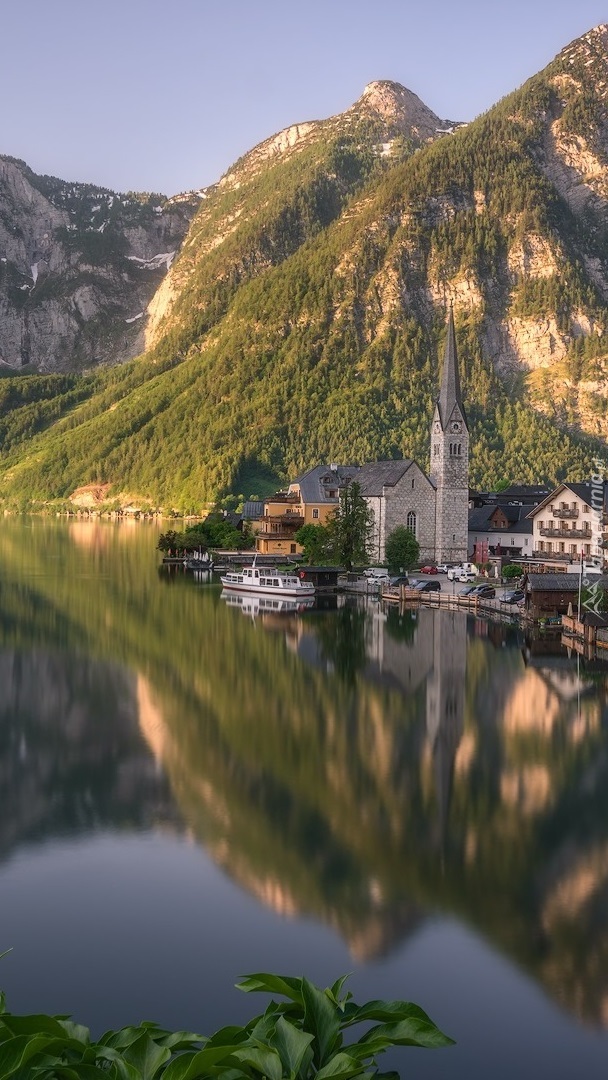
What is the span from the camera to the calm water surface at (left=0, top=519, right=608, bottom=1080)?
17.5 m

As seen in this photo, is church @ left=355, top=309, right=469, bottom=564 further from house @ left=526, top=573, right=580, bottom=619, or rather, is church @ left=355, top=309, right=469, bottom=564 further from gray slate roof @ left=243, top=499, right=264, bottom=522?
house @ left=526, top=573, right=580, bottom=619

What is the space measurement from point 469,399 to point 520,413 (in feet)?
32.4

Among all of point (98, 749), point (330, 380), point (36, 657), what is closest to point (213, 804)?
point (98, 749)

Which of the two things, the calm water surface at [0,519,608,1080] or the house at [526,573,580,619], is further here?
the house at [526,573,580,619]

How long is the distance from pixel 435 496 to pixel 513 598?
1012 inches

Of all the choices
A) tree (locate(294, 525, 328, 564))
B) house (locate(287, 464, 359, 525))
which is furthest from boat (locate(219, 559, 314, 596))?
house (locate(287, 464, 359, 525))

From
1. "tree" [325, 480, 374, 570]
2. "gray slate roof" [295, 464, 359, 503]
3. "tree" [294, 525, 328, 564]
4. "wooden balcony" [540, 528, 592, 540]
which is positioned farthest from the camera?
"gray slate roof" [295, 464, 359, 503]

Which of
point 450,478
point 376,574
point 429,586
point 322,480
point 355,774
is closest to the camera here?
point 355,774

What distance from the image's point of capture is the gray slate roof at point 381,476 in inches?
3558

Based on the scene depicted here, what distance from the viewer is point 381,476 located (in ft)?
303

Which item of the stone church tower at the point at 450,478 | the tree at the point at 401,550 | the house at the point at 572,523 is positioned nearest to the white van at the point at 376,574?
the tree at the point at 401,550

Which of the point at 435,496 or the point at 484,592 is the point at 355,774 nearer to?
the point at 484,592

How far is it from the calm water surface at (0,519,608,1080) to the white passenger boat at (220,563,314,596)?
25786 millimetres

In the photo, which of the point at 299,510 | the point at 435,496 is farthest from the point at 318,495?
the point at 435,496
